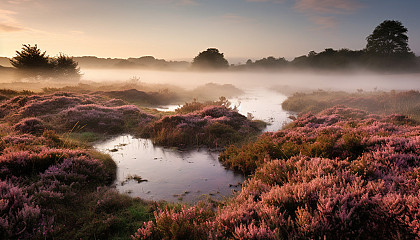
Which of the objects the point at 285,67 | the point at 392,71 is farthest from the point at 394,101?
the point at 285,67

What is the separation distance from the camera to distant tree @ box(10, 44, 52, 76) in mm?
44312

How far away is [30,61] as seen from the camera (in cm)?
4516

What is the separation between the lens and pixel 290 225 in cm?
372

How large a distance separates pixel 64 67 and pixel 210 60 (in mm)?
58487

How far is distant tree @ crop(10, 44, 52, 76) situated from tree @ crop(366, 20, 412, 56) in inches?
3137

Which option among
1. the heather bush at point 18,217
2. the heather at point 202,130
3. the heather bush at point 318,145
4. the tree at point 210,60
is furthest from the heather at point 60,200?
the tree at point 210,60

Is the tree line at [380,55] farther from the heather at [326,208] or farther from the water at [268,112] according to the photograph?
the heather at [326,208]

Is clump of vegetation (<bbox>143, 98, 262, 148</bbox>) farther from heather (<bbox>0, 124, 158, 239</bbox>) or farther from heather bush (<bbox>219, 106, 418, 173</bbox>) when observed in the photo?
heather (<bbox>0, 124, 158, 239</bbox>)

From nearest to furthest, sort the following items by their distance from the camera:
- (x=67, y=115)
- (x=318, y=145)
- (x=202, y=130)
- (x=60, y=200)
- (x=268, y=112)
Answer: (x=60, y=200) → (x=318, y=145) → (x=202, y=130) → (x=67, y=115) → (x=268, y=112)

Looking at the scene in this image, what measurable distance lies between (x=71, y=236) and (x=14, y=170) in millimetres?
3620

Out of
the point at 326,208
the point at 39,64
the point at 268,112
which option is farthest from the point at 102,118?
the point at 39,64

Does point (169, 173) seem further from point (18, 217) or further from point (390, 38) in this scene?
point (390, 38)

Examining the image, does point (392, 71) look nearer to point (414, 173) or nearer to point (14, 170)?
point (414, 173)

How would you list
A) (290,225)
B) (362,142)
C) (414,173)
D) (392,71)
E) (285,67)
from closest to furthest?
(290,225)
(414,173)
(362,142)
(392,71)
(285,67)
